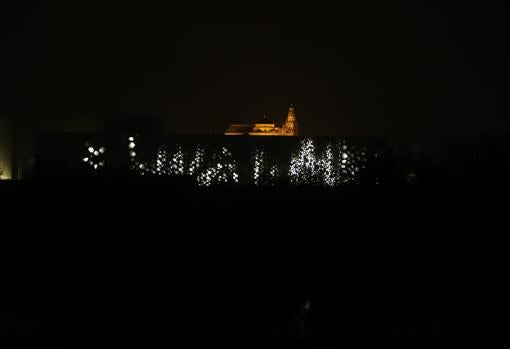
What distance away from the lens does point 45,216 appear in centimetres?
595

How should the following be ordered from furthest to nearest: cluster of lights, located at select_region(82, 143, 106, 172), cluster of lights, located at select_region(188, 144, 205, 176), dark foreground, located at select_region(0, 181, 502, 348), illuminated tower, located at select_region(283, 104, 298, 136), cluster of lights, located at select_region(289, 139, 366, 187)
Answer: illuminated tower, located at select_region(283, 104, 298, 136), cluster of lights, located at select_region(188, 144, 205, 176), cluster of lights, located at select_region(82, 143, 106, 172), cluster of lights, located at select_region(289, 139, 366, 187), dark foreground, located at select_region(0, 181, 502, 348)

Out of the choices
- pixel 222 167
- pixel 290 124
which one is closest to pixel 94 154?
pixel 222 167

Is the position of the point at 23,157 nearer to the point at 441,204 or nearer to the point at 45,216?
the point at 45,216

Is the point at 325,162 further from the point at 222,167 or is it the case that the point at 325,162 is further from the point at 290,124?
the point at 290,124

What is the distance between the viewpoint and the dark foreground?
5391 mm

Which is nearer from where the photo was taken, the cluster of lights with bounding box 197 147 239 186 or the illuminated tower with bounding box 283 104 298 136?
the cluster of lights with bounding box 197 147 239 186

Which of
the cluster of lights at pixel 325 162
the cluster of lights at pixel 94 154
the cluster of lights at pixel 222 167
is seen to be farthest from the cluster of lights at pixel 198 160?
the cluster of lights at pixel 325 162

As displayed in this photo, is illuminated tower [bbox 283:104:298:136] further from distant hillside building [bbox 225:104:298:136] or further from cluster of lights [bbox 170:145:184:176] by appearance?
cluster of lights [bbox 170:145:184:176]

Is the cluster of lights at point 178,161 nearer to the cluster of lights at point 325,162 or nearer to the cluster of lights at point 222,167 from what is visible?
the cluster of lights at point 222,167

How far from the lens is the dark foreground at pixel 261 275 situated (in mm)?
5391

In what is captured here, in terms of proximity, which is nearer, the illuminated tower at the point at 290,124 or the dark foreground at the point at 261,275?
the dark foreground at the point at 261,275

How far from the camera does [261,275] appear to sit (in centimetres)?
577

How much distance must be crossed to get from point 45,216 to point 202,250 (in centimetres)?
149

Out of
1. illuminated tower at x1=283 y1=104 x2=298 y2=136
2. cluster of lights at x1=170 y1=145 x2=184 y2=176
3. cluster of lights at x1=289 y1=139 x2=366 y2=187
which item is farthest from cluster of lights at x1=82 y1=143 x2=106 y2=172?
illuminated tower at x1=283 y1=104 x2=298 y2=136
